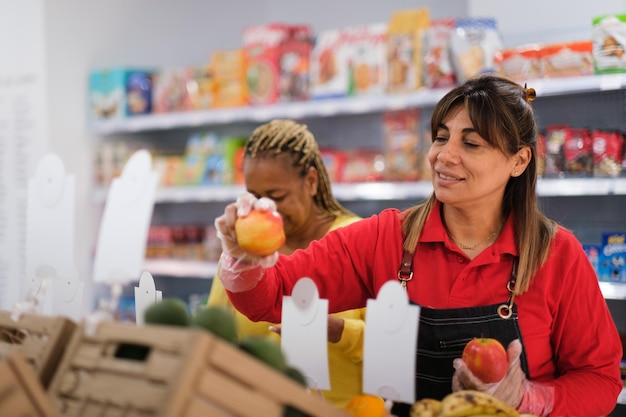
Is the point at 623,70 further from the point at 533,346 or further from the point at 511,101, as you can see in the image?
the point at 533,346

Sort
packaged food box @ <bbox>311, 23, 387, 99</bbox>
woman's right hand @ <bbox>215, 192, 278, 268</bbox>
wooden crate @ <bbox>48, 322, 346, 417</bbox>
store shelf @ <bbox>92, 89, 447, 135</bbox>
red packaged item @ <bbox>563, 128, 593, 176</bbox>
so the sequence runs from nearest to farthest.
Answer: wooden crate @ <bbox>48, 322, 346, 417</bbox>
woman's right hand @ <bbox>215, 192, 278, 268</bbox>
red packaged item @ <bbox>563, 128, 593, 176</bbox>
store shelf @ <bbox>92, 89, 447, 135</bbox>
packaged food box @ <bbox>311, 23, 387, 99</bbox>

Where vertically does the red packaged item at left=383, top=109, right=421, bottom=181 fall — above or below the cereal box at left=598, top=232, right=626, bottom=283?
above

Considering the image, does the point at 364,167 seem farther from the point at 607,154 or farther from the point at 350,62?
the point at 607,154

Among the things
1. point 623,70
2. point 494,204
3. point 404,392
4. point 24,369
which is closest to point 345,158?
point 623,70

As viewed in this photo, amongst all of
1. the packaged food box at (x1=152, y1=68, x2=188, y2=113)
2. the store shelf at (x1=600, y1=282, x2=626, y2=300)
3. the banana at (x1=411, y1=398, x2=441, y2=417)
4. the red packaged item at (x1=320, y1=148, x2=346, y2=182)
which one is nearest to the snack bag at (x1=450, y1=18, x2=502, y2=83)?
the red packaged item at (x1=320, y1=148, x2=346, y2=182)

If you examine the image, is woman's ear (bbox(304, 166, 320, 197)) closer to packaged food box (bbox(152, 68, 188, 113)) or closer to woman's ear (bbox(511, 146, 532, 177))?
woman's ear (bbox(511, 146, 532, 177))

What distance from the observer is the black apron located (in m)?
2.12

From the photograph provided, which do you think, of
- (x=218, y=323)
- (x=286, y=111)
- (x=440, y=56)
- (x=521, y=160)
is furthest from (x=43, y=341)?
(x=286, y=111)

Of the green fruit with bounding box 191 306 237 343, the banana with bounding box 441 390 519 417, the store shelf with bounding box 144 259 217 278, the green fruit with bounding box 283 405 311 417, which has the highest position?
the green fruit with bounding box 191 306 237 343

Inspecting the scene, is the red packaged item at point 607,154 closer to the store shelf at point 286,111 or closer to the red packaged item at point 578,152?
the red packaged item at point 578,152

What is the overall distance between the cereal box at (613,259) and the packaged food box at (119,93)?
3.05 m

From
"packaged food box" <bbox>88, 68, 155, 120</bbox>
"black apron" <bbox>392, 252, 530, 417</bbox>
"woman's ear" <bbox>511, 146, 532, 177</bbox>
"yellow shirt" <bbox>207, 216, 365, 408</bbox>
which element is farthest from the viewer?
"packaged food box" <bbox>88, 68, 155, 120</bbox>

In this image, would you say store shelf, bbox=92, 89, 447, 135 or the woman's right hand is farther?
store shelf, bbox=92, 89, 447, 135

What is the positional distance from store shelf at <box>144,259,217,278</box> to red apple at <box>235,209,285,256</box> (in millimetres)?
3077
